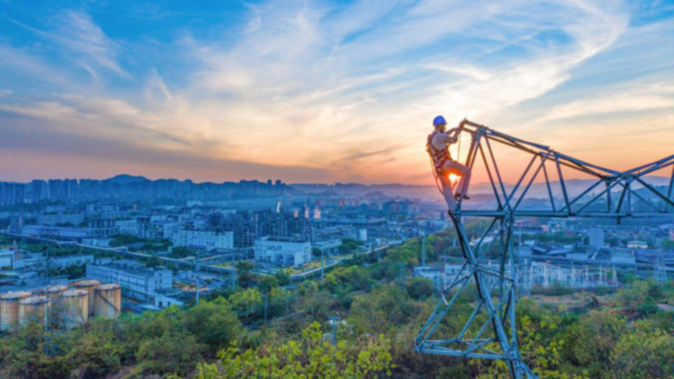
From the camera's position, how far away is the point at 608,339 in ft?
20.6

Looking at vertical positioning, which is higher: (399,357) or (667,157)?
(667,157)

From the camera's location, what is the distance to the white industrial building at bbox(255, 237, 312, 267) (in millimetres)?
29289

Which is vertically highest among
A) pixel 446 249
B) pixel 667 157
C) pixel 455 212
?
pixel 667 157

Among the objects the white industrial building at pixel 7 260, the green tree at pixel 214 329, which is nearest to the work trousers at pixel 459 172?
the green tree at pixel 214 329

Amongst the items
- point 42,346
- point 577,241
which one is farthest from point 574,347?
point 577,241

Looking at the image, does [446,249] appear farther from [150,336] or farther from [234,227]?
[150,336]

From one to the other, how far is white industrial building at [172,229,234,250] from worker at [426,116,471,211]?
3648 cm

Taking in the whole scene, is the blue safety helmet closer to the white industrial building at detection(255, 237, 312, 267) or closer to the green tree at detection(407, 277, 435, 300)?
the green tree at detection(407, 277, 435, 300)

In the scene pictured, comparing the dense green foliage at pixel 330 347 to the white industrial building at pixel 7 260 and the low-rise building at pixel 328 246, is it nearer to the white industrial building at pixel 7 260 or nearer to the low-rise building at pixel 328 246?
the white industrial building at pixel 7 260

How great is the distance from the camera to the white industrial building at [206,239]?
124 ft

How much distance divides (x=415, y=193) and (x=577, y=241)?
120m

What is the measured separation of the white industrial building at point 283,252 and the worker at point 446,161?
2598 cm

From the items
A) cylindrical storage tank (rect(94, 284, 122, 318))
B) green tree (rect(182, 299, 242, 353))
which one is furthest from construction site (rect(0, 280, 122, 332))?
green tree (rect(182, 299, 242, 353))

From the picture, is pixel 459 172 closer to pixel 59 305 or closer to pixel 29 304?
pixel 59 305
